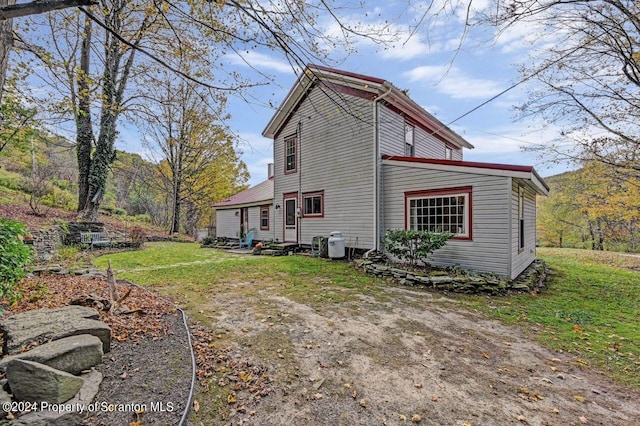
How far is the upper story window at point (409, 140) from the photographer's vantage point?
1088cm

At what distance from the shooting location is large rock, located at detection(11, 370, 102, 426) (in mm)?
1875

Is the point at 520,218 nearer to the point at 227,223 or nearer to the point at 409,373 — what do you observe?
the point at 409,373

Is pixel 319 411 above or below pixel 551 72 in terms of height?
below

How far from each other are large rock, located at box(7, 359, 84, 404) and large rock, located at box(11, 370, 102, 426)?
0.08 metres

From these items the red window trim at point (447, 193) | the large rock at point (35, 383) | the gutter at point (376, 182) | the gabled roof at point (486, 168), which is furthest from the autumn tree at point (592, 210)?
the large rock at point (35, 383)

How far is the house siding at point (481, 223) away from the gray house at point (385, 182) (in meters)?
0.02

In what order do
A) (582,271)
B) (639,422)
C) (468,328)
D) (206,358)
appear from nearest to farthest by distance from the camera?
(639,422) → (206,358) → (468,328) → (582,271)

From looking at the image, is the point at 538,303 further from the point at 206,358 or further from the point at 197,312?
the point at 197,312

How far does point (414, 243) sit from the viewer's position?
26.1 feet

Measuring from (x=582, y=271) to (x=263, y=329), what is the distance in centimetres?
1173

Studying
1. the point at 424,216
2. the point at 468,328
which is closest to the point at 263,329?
the point at 468,328

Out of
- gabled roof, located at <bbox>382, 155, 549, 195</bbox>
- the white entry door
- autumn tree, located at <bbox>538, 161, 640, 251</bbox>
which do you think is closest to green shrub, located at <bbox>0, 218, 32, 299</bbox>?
gabled roof, located at <bbox>382, 155, 549, 195</bbox>

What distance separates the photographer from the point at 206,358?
10.6 ft

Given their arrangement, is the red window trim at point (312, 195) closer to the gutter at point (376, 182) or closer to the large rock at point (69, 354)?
the gutter at point (376, 182)
